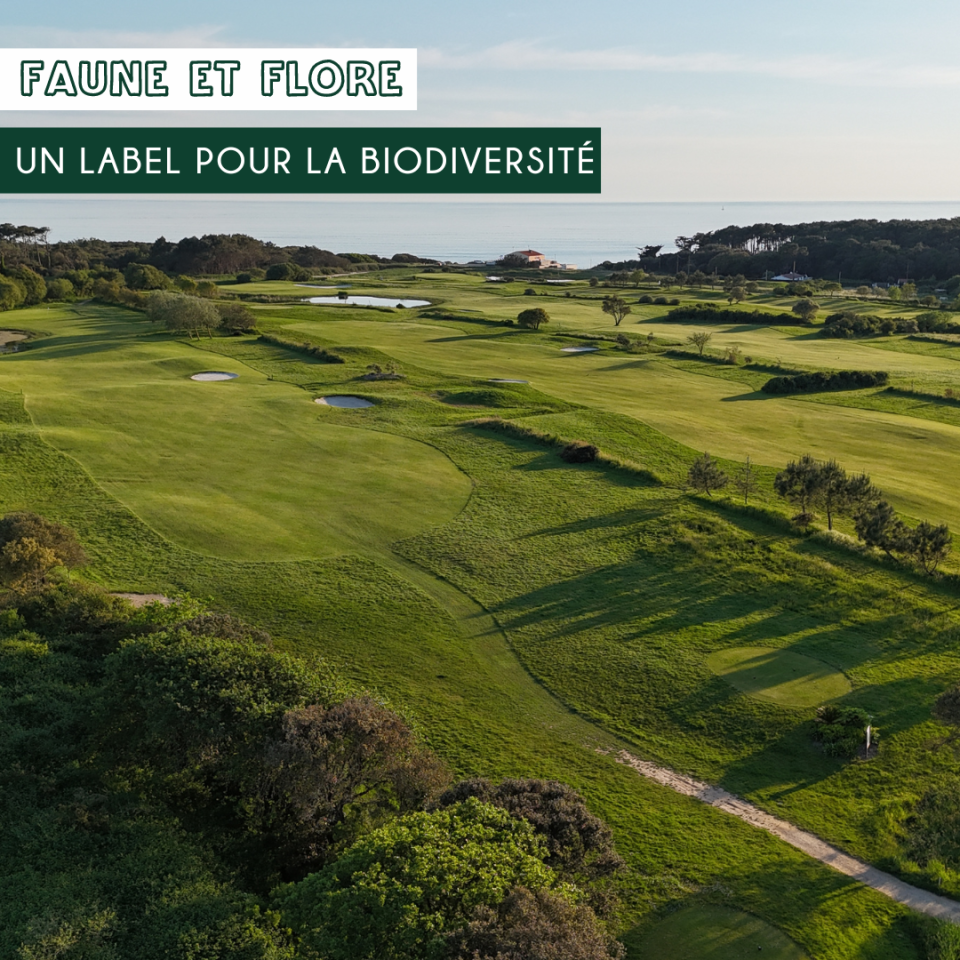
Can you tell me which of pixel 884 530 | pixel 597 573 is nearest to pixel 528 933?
pixel 597 573

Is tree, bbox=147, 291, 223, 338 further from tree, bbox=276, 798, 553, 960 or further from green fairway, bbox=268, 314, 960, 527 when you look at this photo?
tree, bbox=276, 798, 553, 960

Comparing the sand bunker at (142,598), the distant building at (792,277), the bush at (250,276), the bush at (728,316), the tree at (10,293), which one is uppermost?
the distant building at (792,277)

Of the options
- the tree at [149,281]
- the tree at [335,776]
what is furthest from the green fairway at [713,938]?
the tree at [149,281]

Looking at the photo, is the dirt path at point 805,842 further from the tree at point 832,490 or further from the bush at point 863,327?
the bush at point 863,327

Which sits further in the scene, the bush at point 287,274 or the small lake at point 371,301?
the bush at point 287,274

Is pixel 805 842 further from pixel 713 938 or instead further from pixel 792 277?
pixel 792 277

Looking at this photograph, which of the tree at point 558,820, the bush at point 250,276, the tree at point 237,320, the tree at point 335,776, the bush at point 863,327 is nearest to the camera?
the tree at point 558,820

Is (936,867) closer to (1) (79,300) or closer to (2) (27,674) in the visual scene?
(2) (27,674)

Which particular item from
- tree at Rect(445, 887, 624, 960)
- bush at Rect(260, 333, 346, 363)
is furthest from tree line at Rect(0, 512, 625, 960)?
bush at Rect(260, 333, 346, 363)
